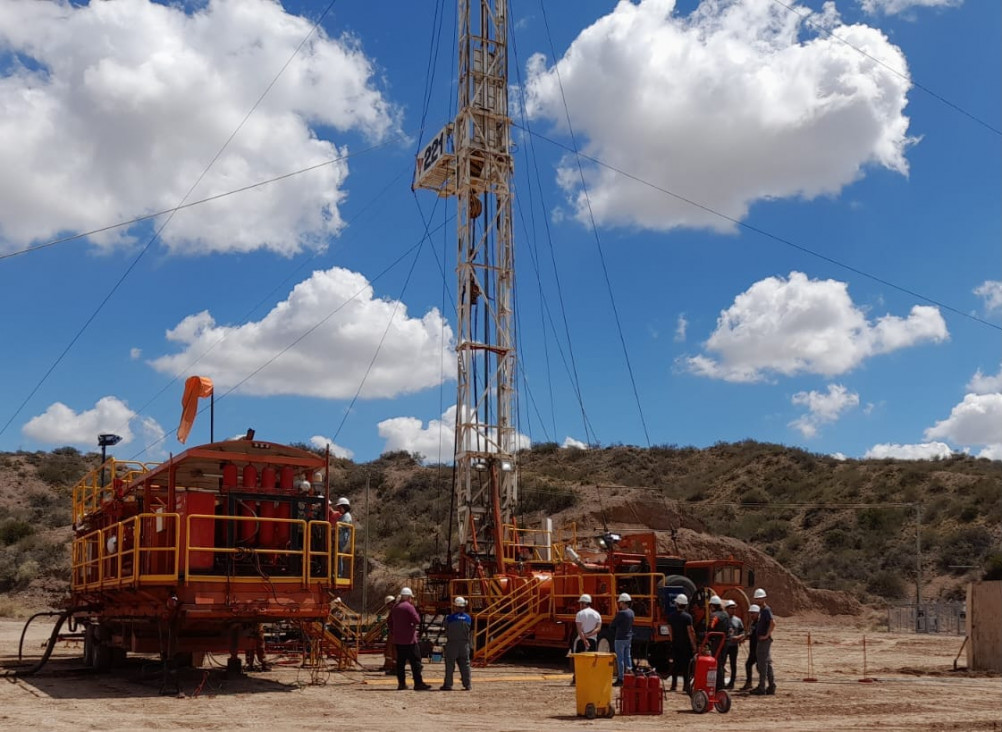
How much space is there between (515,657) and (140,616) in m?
10.0

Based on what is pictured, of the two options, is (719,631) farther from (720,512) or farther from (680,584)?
(720,512)

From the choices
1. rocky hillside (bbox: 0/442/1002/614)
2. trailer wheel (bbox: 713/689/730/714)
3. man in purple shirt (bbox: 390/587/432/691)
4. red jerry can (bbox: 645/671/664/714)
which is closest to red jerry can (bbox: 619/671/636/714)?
red jerry can (bbox: 645/671/664/714)

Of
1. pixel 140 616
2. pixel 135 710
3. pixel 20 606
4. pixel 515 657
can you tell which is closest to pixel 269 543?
pixel 140 616

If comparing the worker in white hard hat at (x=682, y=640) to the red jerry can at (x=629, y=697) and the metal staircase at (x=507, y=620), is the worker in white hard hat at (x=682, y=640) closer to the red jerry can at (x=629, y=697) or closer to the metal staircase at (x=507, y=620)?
the red jerry can at (x=629, y=697)

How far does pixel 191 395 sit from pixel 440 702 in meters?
7.33

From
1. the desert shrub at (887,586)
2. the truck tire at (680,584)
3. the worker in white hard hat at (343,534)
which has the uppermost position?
the worker in white hard hat at (343,534)

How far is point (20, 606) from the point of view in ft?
135

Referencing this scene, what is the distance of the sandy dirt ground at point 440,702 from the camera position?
12.5 m

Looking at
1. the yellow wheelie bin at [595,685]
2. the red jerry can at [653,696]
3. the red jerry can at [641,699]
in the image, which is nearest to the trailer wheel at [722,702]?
the red jerry can at [653,696]

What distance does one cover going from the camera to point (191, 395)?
1877cm

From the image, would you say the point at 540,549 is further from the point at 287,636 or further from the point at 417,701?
the point at 417,701

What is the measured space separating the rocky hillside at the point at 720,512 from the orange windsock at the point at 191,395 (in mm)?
16686

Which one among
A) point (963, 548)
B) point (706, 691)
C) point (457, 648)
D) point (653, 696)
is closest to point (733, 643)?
point (706, 691)

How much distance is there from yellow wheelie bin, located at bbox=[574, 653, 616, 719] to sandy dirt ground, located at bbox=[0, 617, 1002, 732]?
0.73 feet
